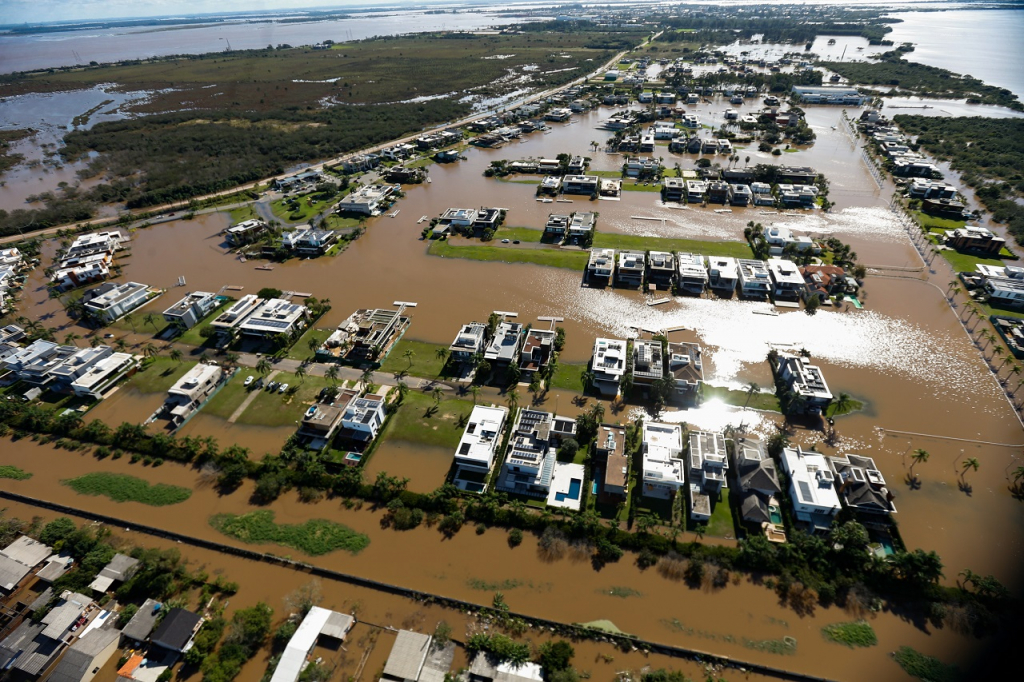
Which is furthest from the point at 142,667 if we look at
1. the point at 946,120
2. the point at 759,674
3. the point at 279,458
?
the point at 946,120

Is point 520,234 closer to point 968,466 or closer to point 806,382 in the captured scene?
point 806,382

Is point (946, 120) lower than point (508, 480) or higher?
higher

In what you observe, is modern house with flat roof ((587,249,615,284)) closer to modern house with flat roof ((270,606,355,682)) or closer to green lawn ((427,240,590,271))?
green lawn ((427,240,590,271))

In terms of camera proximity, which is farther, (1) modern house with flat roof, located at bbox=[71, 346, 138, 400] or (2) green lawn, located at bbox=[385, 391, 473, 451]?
(1) modern house with flat roof, located at bbox=[71, 346, 138, 400]

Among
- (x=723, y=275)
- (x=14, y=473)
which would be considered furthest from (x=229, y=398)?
(x=723, y=275)

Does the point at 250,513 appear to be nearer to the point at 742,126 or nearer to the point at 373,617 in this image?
the point at 373,617

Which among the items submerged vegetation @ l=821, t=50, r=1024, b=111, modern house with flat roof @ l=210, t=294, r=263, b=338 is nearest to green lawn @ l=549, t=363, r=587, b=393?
modern house with flat roof @ l=210, t=294, r=263, b=338

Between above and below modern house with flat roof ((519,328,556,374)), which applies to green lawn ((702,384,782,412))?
below

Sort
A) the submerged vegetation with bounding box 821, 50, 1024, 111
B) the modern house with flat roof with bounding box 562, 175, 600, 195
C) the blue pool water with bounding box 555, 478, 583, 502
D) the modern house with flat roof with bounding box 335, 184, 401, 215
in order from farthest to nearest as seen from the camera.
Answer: the submerged vegetation with bounding box 821, 50, 1024, 111 → the modern house with flat roof with bounding box 562, 175, 600, 195 → the modern house with flat roof with bounding box 335, 184, 401, 215 → the blue pool water with bounding box 555, 478, 583, 502
